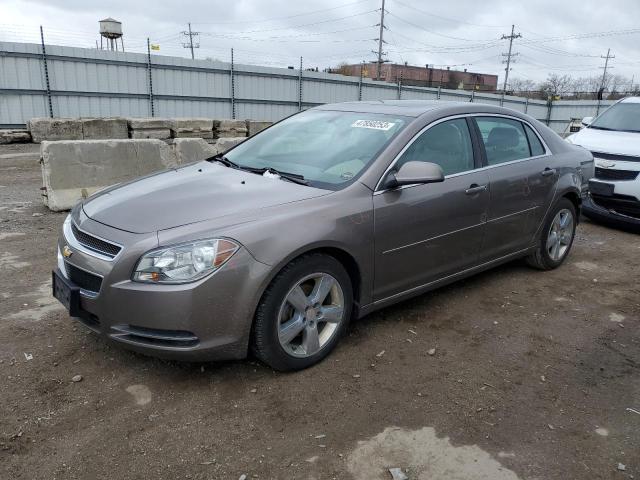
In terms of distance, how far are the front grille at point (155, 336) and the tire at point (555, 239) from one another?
142 inches

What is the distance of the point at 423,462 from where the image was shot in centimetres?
254

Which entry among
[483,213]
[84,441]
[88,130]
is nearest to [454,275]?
[483,213]

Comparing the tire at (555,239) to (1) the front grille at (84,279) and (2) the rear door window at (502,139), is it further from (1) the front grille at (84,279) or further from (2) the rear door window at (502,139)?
(1) the front grille at (84,279)

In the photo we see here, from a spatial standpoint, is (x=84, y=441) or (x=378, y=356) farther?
(x=378, y=356)

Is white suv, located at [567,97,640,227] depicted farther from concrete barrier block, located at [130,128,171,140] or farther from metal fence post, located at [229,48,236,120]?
metal fence post, located at [229,48,236,120]

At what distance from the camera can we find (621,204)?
23.3 feet

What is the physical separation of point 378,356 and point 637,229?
17.8 ft

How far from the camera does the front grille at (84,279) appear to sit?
292 centimetres

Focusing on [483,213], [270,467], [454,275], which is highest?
[483,213]

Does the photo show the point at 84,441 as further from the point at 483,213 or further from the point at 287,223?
the point at 483,213

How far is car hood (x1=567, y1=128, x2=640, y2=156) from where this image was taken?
7078 millimetres

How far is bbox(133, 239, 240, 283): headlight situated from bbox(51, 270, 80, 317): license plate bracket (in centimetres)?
45

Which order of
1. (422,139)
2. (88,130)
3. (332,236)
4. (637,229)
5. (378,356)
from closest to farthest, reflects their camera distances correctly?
(332,236) → (378,356) → (422,139) → (637,229) → (88,130)

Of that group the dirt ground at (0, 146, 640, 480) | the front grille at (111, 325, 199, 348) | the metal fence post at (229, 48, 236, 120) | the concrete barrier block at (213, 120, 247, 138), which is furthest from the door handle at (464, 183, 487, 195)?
the metal fence post at (229, 48, 236, 120)
